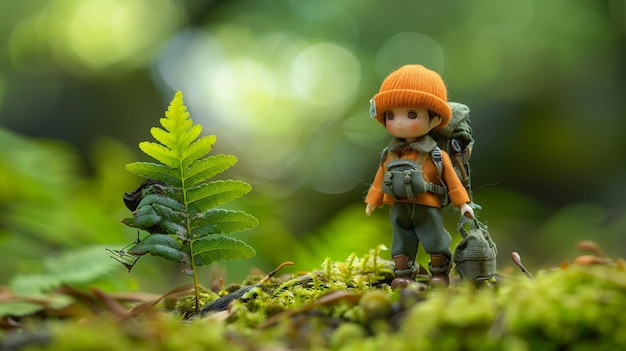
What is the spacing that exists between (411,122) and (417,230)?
0.36 metres

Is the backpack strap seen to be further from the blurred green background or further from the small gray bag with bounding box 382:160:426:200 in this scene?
the blurred green background

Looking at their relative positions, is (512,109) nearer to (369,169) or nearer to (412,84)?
(369,169)

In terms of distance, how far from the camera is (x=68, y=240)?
392 centimetres

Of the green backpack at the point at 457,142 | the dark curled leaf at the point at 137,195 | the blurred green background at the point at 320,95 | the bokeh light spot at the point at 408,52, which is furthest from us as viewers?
the bokeh light spot at the point at 408,52

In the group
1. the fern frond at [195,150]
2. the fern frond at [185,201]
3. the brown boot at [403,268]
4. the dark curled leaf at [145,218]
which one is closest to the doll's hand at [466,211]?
the brown boot at [403,268]

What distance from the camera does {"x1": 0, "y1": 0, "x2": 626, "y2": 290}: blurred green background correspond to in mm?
5836

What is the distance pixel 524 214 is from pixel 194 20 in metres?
4.85

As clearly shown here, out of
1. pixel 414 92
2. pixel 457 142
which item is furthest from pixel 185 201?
pixel 457 142

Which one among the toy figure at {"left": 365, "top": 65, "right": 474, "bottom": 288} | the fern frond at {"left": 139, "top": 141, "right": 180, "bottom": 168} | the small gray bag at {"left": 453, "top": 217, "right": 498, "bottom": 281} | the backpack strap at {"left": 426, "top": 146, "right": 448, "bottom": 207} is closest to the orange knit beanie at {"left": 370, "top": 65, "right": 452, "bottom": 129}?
the toy figure at {"left": 365, "top": 65, "right": 474, "bottom": 288}

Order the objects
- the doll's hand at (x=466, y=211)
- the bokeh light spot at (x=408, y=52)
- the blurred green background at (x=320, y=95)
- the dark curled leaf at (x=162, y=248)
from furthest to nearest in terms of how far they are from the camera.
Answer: the bokeh light spot at (x=408, y=52), the blurred green background at (x=320, y=95), the doll's hand at (x=466, y=211), the dark curled leaf at (x=162, y=248)

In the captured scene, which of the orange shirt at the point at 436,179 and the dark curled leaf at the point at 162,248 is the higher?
the orange shirt at the point at 436,179

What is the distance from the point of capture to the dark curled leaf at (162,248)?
1564 millimetres

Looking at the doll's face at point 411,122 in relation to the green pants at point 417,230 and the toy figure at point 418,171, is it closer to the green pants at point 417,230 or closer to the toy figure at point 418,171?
the toy figure at point 418,171

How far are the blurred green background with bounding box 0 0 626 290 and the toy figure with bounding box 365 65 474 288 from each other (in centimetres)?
252
